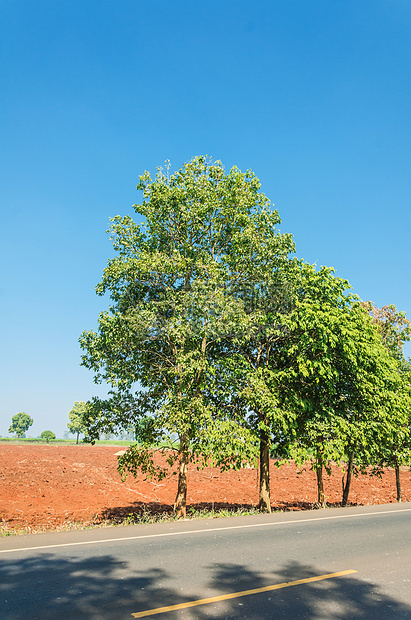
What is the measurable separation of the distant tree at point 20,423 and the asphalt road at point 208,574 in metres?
190

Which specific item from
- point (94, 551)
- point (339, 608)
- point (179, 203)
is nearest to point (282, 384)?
point (179, 203)

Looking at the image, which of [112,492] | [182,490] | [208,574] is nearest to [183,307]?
[182,490]

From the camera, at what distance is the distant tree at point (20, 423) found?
181 m

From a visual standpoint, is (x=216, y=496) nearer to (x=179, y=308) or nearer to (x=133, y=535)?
(x=179, y=308)

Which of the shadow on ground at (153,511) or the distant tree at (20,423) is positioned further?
the distant tree at (20,423)

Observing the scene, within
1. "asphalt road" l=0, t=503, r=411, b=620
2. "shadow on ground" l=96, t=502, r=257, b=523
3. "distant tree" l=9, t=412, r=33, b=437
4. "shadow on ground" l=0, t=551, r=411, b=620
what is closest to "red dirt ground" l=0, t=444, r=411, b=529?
"shadow on ground" l=96, t=502, r=257, b=523

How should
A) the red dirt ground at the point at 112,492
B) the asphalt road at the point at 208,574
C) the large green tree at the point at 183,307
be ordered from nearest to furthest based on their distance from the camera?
1. the asphalt road at the point at 208,574
2. the large green tree at the point at 183,307
3. the red dirt ground at the point at 112,492

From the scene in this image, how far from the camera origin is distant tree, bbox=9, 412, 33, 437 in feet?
595

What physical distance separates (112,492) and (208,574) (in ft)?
69.1

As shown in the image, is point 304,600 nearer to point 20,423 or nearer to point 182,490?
point 182,490

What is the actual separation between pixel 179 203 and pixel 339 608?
578 inches

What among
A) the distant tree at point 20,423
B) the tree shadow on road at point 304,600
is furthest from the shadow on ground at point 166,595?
the distant tree at point 20,423

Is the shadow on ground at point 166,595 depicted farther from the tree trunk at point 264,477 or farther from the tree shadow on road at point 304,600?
the tree trunk at point 264,477

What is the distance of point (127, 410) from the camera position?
16.8 m
